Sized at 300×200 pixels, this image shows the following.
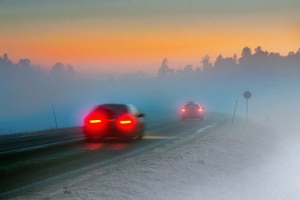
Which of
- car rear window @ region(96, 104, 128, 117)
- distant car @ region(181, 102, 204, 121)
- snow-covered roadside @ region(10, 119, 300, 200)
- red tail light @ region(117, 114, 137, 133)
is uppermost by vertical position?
distant car @ region(181, 102, 204, 121)

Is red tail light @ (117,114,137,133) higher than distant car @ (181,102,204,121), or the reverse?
distant car @ (181,102,204,121)

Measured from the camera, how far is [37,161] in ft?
58.6

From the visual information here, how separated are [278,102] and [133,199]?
176020 mm

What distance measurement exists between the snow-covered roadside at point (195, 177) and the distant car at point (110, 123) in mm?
3414

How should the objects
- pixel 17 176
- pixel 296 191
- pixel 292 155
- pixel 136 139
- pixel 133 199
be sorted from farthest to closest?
pixel 136 139, pixel 292 155, pixel 296 191, pixel 17 176, pixel 133 199

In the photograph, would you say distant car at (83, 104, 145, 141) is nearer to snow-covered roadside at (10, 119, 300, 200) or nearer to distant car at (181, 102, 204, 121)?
snow-covered roadside at (10, 119, 300, 200)

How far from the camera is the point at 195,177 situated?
1502 cm

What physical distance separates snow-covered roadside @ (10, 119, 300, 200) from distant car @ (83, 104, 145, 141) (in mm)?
3414

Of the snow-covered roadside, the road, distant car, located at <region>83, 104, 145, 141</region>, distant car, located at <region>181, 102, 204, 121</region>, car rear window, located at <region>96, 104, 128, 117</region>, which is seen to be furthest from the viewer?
distant car, located at <region>181, 102, 204, 121</region>

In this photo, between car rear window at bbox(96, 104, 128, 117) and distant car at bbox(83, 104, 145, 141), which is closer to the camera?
distant car at bbox(83, 104, 145, 141)

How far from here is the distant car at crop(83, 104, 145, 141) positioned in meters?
25.9

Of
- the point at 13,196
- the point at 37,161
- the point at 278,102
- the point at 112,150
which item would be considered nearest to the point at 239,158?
the point at 112,150

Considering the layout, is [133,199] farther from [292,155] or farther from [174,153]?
[292,155]

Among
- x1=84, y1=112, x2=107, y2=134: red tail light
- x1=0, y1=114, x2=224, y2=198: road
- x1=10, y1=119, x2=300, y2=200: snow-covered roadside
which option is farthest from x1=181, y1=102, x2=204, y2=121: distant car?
x1=10, y1=119, x2=300, y2=200: snow-covered roadside
